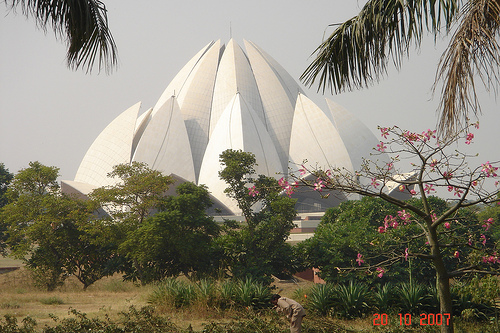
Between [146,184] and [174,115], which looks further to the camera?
[174,115]

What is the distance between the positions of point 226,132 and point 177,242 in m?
20.7

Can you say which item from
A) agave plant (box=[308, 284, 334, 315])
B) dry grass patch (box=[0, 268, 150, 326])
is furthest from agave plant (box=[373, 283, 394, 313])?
dry grass patch (box=[0, 268, 150, 326])

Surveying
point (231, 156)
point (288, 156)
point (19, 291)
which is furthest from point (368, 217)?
point (288, 156)

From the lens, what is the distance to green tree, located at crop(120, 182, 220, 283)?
12.7 metres

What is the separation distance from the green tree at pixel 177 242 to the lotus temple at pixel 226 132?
1616cm

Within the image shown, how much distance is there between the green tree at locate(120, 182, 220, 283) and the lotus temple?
53.0ft

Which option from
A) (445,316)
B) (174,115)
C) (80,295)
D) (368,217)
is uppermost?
(174,115)

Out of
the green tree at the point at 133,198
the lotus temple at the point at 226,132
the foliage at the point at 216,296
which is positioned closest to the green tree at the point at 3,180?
the lotus temple at the point at 226,132

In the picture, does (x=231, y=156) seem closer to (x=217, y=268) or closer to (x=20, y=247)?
(x=217, y=268)

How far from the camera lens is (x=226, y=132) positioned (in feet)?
108

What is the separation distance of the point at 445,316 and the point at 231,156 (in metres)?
9.90

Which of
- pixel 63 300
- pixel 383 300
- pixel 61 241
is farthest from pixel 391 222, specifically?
pixel 61 241

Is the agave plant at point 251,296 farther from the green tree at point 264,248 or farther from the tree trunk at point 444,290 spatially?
the tree trunk at point 444,290

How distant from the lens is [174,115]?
35.2 metres
